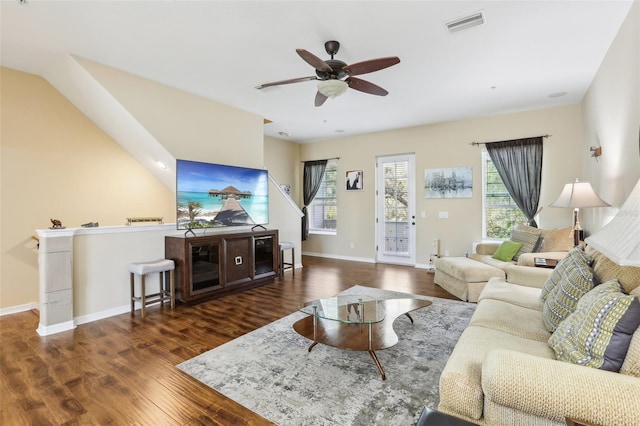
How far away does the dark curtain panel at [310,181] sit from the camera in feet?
24.9

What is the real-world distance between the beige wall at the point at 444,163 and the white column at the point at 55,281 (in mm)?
5227

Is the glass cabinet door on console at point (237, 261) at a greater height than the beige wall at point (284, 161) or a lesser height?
lesser

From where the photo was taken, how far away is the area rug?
74.1 inches

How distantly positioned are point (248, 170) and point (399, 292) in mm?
Result: 3027

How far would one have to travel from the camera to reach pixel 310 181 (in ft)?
25.4

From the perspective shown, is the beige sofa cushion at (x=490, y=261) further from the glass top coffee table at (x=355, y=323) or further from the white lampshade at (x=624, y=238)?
the white lampshade at (x=624, y=238)

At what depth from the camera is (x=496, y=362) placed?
1.37m

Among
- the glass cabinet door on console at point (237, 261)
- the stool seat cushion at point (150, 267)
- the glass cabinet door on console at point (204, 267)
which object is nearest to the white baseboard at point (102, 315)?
the stool seat cushion at point (150, 267)

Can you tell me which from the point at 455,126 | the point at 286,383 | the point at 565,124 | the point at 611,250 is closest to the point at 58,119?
the point at 286,383

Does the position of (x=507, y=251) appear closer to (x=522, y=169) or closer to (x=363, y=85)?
(x=522, y=169)

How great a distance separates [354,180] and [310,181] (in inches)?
46.8

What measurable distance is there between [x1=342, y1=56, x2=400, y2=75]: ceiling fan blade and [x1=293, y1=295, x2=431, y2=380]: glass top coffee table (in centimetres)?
211

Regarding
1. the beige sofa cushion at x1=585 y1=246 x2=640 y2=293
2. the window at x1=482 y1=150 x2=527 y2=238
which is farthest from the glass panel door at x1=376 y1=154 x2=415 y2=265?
the beige sofa cushion at x1=585 y1=246 x2=640 y2=293

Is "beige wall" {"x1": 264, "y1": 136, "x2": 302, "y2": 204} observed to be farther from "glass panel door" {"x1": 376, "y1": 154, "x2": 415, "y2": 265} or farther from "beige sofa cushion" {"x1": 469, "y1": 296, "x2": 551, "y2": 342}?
"beige sofa cushion" {"x1": 469, "y1": 296, "x2": 551, "y2": 342}
